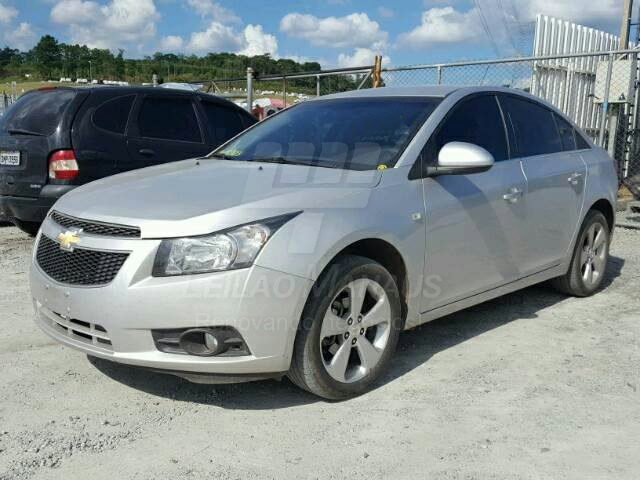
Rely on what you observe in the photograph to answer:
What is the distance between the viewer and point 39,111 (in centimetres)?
634

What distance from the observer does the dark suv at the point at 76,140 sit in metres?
6.07

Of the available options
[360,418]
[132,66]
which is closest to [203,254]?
[360,418]

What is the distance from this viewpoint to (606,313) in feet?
16.7

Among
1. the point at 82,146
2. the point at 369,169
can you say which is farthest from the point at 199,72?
the point at 369,169

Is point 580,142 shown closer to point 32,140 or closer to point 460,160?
point 460,160

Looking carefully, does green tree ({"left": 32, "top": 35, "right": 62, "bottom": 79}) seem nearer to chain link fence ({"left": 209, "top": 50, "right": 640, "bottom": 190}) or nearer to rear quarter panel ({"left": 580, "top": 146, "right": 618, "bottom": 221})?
chain link fence ({"left": 209, "top": 50, "right": 640, "bottom": 190})

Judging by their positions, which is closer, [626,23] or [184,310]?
[184,310]

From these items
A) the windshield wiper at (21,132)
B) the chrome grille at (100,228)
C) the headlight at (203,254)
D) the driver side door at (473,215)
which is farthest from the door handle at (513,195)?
the windshield wiper at (21,132)

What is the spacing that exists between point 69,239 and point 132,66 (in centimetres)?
5500

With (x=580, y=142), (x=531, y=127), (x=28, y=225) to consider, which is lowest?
(x=28, y=225)

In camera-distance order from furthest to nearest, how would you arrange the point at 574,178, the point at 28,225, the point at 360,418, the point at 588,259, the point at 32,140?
the point at 28,225, the point at 32,140, the point at 588,259, the point at 574,178, the point at 360,418

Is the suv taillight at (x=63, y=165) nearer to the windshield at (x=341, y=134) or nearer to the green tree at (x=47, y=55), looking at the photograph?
the windshield at (x=341, y=134)

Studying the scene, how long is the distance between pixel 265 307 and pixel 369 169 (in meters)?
1.11

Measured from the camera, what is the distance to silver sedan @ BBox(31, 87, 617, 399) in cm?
296
